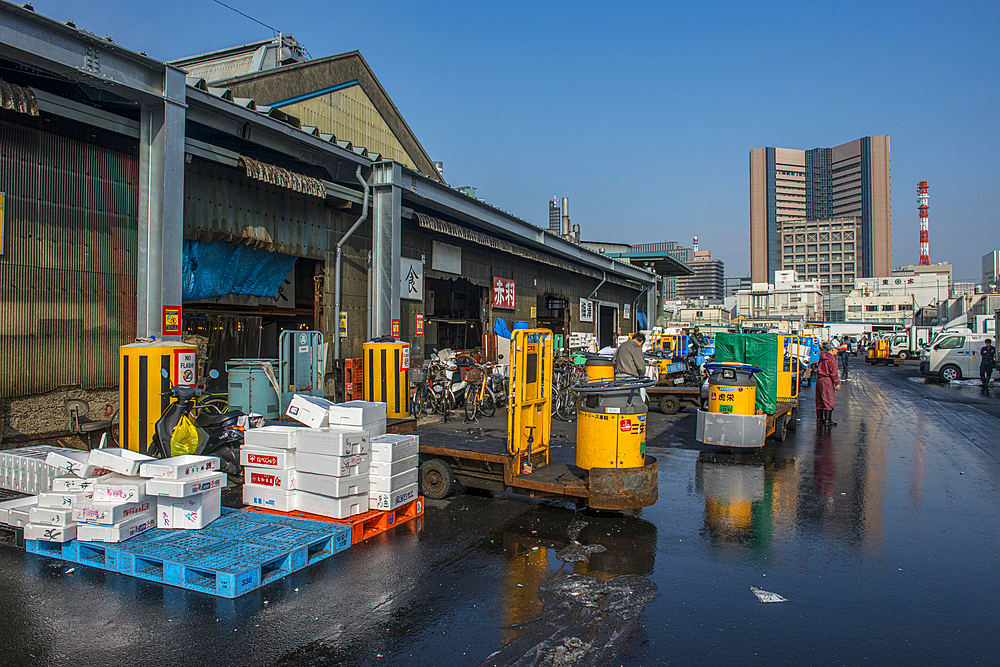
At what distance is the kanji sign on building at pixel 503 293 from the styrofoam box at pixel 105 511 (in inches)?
661

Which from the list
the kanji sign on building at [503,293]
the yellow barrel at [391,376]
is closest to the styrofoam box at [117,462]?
the yellow barrel at [391,376]

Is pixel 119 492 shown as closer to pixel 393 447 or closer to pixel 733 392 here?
pixel 393 447

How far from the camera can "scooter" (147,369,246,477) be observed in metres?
7.96

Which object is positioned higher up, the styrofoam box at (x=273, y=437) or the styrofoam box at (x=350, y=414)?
the styrofoam box at (x=350, y=414)

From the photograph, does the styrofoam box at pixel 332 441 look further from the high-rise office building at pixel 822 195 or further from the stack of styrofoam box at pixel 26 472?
the high-rise office building at pixel 822 195

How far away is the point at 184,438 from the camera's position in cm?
789

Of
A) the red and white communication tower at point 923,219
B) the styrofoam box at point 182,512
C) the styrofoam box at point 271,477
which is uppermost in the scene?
the red and white communication tower at point 923,219

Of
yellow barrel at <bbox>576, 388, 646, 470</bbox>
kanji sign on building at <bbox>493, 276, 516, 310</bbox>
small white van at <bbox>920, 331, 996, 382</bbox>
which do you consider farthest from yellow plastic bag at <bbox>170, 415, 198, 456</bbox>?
small white van at <bbox>920, 331, 996, 382</bbox>

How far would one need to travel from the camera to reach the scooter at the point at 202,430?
7.96m

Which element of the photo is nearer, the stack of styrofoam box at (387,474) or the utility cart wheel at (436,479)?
the stack of styrofoam box at (387,474)

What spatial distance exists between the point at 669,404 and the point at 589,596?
1250 cm

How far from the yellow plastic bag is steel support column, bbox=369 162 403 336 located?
6.75 m

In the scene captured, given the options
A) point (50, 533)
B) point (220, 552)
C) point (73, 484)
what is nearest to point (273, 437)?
point (220, 552)

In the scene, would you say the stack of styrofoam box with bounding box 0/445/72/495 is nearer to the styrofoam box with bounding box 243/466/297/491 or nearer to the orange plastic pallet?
the styrofoam box with bounding box 243/466/297/491
